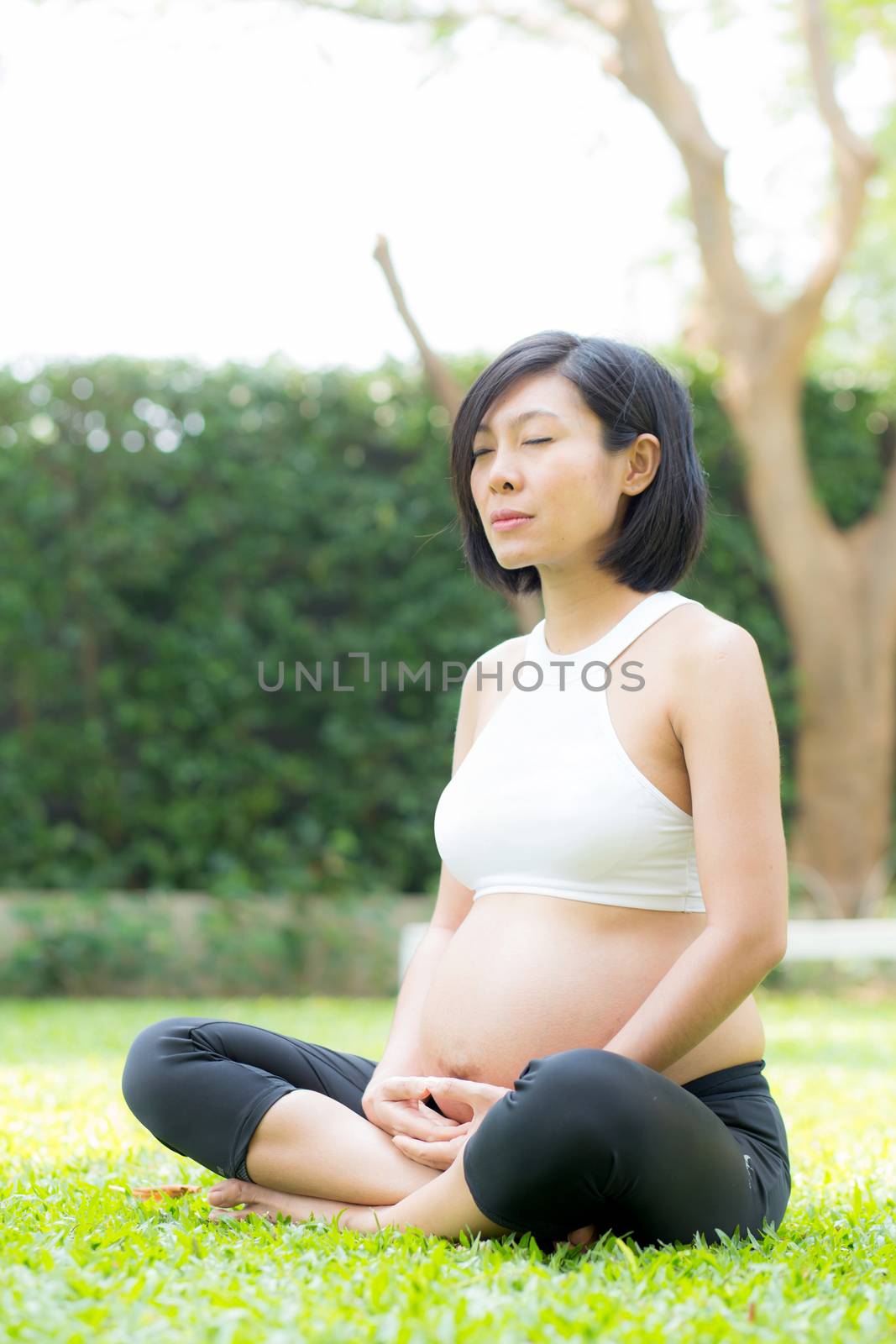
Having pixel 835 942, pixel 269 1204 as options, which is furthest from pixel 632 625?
pixel 835 942

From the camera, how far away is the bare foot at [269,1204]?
7.23 ft

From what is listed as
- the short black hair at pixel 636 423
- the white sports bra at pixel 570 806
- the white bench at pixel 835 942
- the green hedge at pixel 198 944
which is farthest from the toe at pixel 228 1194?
the green hedge at pixel 198 944

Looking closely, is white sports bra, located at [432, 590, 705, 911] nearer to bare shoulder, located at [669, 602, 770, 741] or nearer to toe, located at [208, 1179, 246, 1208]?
bare shoulder, located at [669, 602, 770, 741]

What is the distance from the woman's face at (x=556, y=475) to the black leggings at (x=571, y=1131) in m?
0.86

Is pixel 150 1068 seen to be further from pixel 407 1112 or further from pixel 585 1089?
pixel 585 1089

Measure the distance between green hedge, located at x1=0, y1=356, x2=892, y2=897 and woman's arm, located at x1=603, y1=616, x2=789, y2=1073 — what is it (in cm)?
553

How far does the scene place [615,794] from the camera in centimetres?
215

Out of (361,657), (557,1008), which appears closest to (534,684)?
(557,1008)

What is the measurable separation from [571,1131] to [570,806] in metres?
0.53

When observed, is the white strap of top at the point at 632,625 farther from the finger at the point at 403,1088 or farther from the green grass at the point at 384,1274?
the green grass at the point at 384,1274

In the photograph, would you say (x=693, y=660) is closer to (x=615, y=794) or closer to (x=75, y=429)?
(x=615, y=794)

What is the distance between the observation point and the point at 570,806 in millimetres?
2160

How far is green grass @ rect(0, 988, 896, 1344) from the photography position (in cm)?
159

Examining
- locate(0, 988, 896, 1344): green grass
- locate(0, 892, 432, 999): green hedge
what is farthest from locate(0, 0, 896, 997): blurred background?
locate(0, 988, 896, 1344): green grass
